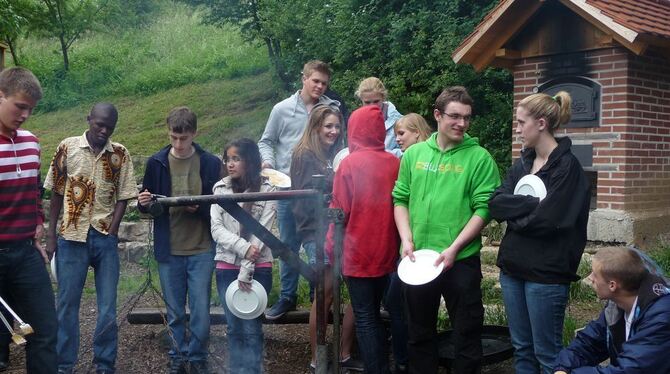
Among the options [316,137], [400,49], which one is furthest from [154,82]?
[316,137]

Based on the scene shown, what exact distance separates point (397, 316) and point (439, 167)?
93cm

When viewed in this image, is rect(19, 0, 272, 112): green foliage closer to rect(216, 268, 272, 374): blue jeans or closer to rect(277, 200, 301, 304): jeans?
rect(277, 200, 301, 304): jeans

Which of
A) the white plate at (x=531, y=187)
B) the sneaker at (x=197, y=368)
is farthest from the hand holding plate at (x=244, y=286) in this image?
the white plate at (x=531, y=187)

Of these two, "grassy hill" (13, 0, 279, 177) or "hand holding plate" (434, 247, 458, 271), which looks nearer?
"hand holding plate" (434, 247, 458, 271)

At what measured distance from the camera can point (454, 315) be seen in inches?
145

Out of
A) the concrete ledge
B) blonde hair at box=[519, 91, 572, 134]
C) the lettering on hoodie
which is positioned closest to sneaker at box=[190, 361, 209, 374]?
the lettering on hoodie

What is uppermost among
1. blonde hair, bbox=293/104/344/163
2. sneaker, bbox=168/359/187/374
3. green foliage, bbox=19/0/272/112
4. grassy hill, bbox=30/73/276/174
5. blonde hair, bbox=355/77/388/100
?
green foliage, bbox=19/0/272/112

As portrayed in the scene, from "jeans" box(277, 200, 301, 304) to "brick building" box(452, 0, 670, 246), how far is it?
3563mm

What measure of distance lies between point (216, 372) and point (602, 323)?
233 centimetres

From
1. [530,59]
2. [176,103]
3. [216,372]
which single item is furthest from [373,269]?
[176,103]

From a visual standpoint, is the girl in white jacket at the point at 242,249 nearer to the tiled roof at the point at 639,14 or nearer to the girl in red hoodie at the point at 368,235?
the girl in red hoodie at the point at 368,235

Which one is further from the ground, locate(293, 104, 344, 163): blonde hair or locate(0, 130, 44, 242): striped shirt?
locate(293, 104, 344, 163): blonde hair

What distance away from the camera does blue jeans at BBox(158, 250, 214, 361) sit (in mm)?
4355

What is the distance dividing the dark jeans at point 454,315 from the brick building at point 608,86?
3961 mm
